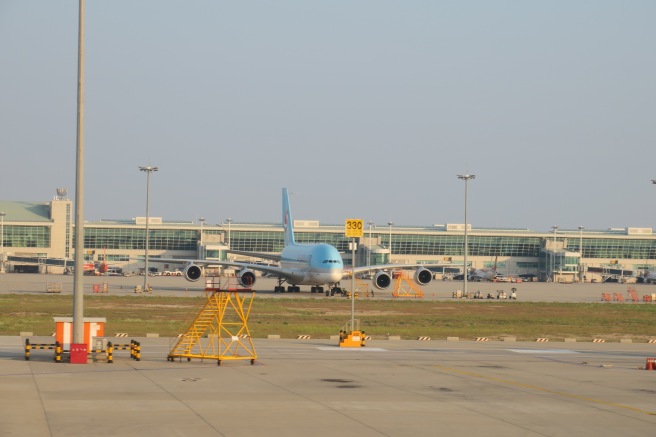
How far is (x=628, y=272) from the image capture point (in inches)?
7500

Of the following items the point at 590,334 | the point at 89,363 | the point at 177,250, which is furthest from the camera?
the point at 177,250

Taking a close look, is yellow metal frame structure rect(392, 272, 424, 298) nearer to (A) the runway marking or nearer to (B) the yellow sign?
(B) the yellow sign

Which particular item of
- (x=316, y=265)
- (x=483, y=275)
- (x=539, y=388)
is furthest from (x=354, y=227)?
(x=483, y=275)

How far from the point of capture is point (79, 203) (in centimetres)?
2900

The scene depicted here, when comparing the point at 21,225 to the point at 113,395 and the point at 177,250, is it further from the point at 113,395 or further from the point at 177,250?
the point at 113,395

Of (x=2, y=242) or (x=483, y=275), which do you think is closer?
(x=483, y=275)

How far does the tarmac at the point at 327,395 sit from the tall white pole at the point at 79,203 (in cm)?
135

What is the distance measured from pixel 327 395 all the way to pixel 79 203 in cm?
1063

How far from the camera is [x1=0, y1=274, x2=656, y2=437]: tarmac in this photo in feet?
59.3

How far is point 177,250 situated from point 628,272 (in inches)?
3469

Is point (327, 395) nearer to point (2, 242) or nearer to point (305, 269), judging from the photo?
point (305, 269)

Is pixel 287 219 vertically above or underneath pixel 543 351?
above

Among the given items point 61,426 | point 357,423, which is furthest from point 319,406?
point 61,426

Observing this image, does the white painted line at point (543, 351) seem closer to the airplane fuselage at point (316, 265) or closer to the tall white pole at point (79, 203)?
the tall white pole at point (79, 203)
